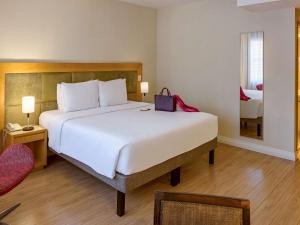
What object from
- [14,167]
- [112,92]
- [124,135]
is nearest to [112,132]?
[124,135]

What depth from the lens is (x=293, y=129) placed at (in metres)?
3.75

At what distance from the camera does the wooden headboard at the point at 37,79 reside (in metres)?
3.38

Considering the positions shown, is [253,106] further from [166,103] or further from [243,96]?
[166,103]

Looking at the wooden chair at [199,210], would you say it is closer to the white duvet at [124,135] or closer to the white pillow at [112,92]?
the white duvet at [124,135]

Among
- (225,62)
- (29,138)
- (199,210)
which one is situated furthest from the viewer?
(225,62)

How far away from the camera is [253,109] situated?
165 inches

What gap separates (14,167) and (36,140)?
1092 mm

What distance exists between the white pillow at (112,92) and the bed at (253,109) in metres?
1.98

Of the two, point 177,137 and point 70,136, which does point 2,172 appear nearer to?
point 70,136

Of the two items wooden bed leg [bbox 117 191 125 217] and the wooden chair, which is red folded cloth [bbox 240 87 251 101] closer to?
wooden bed leg [bbox 117 191 125 217]

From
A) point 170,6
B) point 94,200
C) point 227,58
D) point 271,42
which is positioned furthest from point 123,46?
point 94,200

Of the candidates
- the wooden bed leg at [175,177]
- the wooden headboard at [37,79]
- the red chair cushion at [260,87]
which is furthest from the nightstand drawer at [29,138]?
the red chair cushion at [260,87]

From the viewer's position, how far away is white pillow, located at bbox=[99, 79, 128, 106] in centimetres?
412

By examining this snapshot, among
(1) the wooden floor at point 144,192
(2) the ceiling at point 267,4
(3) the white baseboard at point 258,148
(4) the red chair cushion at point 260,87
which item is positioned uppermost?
(2) the ceiling at point 267,4
